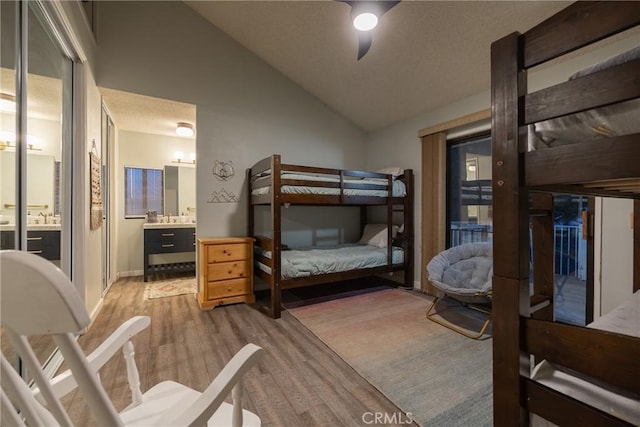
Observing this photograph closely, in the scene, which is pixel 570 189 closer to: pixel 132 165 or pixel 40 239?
pixel 40 239

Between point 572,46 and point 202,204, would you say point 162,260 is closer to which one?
point 202,204

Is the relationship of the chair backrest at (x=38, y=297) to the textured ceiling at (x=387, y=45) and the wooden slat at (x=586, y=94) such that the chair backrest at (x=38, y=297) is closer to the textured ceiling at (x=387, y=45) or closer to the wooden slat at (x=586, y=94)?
the wooden slat at (x=586, y=94)

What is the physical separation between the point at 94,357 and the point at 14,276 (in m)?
0.60

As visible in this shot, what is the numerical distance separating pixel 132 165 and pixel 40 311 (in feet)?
15.6

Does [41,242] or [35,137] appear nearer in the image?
[35,137]

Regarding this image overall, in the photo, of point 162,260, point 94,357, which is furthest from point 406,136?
point 162,260

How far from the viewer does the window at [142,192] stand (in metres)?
4.29

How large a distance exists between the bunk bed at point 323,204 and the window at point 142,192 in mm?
2039

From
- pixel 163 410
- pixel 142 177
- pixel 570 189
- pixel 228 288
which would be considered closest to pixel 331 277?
pixel 228 288

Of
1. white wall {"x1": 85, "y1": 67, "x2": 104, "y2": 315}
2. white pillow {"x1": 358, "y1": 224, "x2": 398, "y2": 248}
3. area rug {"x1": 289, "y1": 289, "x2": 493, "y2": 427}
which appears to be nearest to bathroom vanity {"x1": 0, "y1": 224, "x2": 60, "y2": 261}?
white wall {"x1": 85, "y1": 67, "x2": 104, "y2": 315}

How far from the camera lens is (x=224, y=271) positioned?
2.96 meters

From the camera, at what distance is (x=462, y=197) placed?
3371 millimetres

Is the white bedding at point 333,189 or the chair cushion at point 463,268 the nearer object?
the chair cushion at point 463,268

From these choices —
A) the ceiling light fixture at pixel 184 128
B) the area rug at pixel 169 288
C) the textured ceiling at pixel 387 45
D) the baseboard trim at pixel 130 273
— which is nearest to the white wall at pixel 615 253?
the textured ceiling at pixel 387 45
